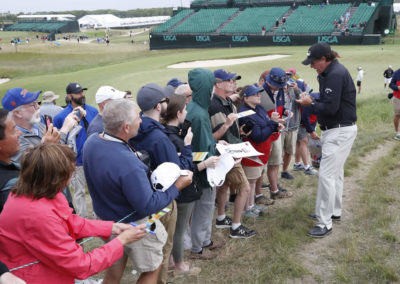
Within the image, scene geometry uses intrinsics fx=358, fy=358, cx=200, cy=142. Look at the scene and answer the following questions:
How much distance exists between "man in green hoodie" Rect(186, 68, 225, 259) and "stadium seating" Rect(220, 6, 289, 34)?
33794 mm

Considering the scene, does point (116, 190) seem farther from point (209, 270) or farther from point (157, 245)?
point (209, 270)

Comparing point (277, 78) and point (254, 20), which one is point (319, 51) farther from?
point (254, 20)

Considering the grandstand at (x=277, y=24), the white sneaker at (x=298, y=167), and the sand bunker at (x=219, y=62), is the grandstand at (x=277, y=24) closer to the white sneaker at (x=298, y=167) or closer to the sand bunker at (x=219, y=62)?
the sand bunker at (x=219, y=62)

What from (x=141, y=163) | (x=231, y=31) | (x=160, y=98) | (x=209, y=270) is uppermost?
(x=231, y=31)

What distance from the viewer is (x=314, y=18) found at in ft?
119

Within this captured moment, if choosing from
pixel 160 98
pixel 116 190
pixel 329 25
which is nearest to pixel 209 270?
pixel 116 190

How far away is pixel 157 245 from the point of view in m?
3.18

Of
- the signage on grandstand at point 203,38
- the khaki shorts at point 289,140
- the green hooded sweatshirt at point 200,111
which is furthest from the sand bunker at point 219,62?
the green hooded sweatshirt at point 200,111

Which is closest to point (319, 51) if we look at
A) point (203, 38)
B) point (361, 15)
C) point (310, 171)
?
point (310, 171)

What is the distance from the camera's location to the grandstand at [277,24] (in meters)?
32.3

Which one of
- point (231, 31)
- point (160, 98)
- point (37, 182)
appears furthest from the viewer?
point (231, 31)

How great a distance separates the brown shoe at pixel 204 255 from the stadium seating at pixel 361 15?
106 feet

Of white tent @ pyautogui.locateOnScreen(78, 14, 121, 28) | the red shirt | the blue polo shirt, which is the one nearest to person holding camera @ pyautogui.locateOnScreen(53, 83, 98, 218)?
the blue polo shirt

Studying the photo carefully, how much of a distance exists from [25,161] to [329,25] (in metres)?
36.0
